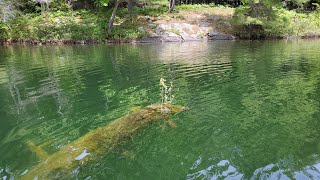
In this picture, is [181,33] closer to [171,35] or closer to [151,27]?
[171,35]

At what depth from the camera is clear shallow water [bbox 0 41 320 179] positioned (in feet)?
20.5

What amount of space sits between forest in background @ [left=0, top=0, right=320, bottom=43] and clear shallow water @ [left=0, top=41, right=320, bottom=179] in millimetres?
17397

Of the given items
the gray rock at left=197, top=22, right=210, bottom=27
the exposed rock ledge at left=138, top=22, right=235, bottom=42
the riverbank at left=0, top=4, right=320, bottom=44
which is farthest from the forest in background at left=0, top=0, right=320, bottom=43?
the gray rock at left=197, top=22, right=210, bottom=27

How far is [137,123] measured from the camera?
8344 mm

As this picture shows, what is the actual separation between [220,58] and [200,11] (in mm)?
23496

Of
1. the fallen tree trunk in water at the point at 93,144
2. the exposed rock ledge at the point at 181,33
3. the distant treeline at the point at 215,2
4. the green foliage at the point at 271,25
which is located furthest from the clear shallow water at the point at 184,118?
the distant treeline at the point at 215,2

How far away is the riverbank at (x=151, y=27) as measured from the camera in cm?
3412

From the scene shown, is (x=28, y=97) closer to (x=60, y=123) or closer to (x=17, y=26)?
(x=60, y=123)

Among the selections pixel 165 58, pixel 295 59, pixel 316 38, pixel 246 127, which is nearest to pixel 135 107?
pixel 246 127

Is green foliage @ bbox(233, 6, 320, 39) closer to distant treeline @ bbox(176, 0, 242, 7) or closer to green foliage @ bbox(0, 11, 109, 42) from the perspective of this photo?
distant treeline @ bbox(176, 0, 242, 7)

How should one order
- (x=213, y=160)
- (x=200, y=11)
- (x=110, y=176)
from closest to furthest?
(x=110, y=176), (x=213, y=160), (x=200, y=11)

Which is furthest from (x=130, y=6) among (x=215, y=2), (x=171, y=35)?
(x=215, y=2)

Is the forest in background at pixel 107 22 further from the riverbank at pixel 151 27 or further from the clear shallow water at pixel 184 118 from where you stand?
the clear shallow water at pixel 184 118

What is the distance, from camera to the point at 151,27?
3625 centimetres
